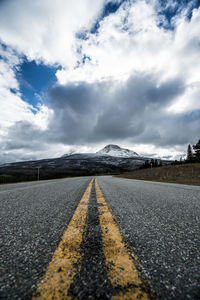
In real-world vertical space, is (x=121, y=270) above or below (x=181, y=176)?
above

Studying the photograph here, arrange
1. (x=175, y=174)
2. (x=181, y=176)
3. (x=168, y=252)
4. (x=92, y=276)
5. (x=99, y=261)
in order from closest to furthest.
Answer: (x=92, y=276) < (x=99, y=261) < (x=168, y=252) < (x=181, y=176) < (x=175, y=174)

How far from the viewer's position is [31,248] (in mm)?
1011

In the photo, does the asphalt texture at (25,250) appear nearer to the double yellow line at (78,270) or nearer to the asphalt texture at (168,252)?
the double yellow line at (78,270)

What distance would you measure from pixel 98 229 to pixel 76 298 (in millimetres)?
756

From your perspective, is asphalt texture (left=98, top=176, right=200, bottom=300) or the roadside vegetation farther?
the roadside vegetation

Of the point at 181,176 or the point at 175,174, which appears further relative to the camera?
the point at 175,174

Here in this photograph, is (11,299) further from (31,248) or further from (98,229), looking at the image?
(98,229)

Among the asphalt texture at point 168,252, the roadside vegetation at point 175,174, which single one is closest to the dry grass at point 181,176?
the roadside vegetation at point 175,174

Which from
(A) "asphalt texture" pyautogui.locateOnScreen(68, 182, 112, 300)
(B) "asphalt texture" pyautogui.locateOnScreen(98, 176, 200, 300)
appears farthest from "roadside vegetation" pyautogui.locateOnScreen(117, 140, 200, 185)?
(A) "asphalt texture" pyautogui.locateOnScreen(68, 182, 112, 300)

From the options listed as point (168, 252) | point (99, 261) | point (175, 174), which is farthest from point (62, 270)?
point (175, 174)

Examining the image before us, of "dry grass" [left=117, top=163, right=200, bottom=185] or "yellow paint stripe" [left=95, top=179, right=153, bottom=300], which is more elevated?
"yellow paint stripe" [left=95, top=179, right=153, bottom=300]

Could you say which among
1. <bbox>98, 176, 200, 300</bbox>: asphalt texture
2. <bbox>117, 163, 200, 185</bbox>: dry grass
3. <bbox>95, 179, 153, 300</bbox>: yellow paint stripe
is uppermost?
<bbox>95, 179, 153, 300</bbox>: yellow paint stripe

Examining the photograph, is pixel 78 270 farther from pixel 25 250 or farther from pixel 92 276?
pixel 25 250

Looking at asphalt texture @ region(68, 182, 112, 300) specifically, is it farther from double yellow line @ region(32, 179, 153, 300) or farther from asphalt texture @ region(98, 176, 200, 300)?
asphalt texture @ region(98, 176, 200, 300)
